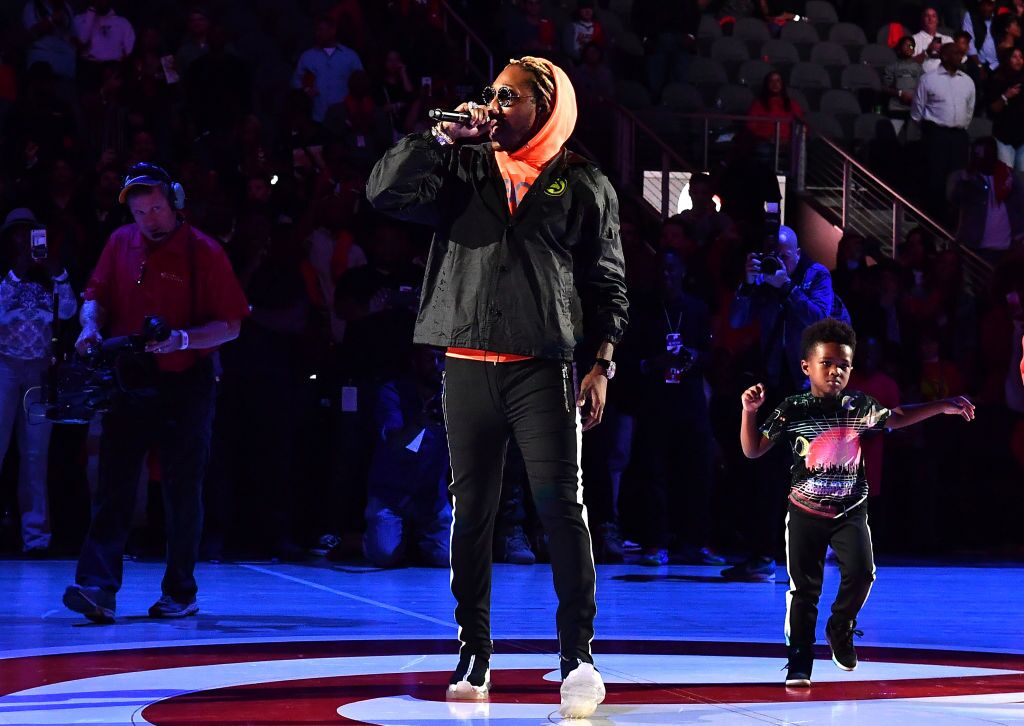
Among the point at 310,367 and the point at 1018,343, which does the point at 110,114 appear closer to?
the point at 310,367

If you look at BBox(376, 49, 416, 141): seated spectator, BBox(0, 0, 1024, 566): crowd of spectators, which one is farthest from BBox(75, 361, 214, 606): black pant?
BBox(376, 49, 416, 141): seated spectator

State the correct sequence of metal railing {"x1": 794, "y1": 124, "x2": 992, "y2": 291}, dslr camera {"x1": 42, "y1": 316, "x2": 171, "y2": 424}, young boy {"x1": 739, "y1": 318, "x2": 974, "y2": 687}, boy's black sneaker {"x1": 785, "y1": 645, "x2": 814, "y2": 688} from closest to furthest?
boy's black sneaker {"x1": 785, "y1": 645, "x2": 814, "y2": 688}
young boy {"x1": 739, "y1": 318, "x2": 974, "y2": 687}
dslr camera {"x1": 42, "y1": 316, "x2": 171, "y2": 424}
metal railing {"x1": 794, "y1": 124, "x2": 992, "y2": 291}

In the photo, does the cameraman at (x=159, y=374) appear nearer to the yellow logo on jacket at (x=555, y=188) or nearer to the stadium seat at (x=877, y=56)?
the yellow logo on jacket at (x=555, y=188)

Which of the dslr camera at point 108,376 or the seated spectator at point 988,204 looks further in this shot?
the seated spectator at point 988,204

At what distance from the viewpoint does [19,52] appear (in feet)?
45.0

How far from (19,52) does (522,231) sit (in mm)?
9717

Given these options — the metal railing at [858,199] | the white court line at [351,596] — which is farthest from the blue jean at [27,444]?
the metal railing at [858,199]

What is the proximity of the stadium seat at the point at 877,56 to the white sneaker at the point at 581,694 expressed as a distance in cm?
1494

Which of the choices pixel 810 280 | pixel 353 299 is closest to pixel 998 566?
pixel 810 280

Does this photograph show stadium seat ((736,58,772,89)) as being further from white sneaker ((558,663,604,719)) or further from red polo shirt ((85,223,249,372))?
white sneaker ((558,663,604,719))

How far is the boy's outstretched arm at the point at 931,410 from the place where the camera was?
5699mm

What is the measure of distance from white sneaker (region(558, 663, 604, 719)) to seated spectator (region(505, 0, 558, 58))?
38.0 ft

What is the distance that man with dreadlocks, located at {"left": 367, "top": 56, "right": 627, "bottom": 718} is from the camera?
5.06 metres

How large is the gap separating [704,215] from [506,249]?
8725mm
